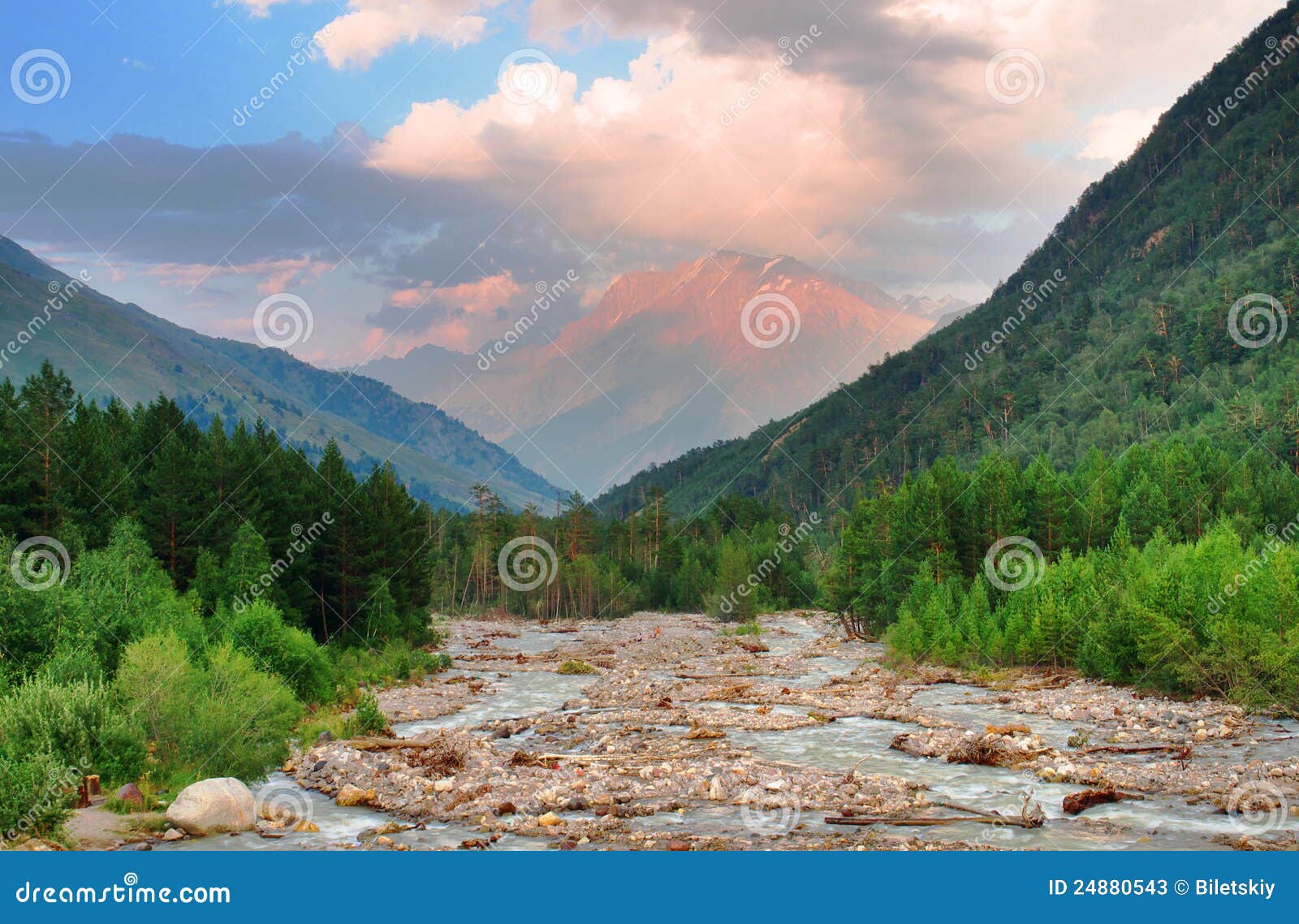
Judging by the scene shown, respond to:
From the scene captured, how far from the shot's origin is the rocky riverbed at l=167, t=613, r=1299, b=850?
21578 mm

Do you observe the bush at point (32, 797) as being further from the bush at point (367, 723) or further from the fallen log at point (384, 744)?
the bush at point (367, 723)

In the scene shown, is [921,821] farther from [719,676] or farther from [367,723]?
[719,676]

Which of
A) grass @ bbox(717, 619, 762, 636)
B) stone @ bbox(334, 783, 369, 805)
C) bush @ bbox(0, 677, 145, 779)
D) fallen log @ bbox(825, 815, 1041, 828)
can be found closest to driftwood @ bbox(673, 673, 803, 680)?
grass @ bbox(717, 619, 762, 636)

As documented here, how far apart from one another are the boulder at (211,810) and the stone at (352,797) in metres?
2.79

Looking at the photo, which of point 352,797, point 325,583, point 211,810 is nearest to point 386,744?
point 352,797

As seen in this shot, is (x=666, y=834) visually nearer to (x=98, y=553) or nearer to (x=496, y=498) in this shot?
(x=98, y=553)

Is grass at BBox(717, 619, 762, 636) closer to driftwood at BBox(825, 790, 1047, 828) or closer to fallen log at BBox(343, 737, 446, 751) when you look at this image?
fallen log at BBox(343, 737, 446, 751)

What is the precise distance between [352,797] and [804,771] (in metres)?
12.4

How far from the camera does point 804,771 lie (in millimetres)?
28406

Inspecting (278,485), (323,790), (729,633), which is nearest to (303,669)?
(323,790)

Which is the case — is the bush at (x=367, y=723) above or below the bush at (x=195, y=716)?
below

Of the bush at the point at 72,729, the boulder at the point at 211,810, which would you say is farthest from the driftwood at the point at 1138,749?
the bush at the point at 72,729

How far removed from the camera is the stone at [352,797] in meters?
25.3

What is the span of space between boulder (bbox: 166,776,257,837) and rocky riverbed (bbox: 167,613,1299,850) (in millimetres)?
723
